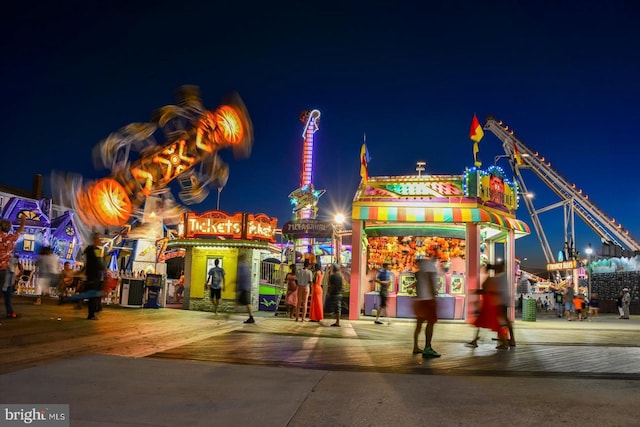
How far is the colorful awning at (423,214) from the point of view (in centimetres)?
1622

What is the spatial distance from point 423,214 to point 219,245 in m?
7.32

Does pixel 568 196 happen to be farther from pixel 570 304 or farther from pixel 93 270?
pixel 93 270

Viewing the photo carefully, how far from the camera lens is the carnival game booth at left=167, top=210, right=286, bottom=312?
1819cm

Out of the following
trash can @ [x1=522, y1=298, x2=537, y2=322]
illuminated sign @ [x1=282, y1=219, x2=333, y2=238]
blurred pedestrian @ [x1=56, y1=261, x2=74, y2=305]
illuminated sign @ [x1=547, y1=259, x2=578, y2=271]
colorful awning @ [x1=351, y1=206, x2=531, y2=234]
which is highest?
colorful awning @ [x1=351, y1=206, x2=531, y2=234]

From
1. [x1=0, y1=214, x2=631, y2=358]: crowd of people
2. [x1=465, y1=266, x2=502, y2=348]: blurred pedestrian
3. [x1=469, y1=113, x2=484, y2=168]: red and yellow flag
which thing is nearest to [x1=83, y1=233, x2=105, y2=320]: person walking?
[x1=0, y1=214, x2=631, y2=358]: crowd of people

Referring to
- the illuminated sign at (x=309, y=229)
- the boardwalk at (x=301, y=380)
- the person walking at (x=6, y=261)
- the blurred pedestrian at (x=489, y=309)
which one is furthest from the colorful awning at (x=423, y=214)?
the person walking at (x=6, y=261)

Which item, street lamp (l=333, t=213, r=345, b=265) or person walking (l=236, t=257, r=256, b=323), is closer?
person walking (l=236, t=257, r=256, b=323)

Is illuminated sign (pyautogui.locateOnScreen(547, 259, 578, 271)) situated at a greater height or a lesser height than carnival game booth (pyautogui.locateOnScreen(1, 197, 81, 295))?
lesser

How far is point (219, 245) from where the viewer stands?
18.2 m

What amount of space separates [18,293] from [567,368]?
1901 cm

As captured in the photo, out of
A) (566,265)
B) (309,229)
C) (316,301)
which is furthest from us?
(566,265)

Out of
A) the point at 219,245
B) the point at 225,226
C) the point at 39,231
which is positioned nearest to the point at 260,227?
the point at 225,226

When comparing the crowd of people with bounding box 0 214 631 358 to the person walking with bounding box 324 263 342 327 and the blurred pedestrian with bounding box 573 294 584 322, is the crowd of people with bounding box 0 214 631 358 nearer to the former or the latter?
the person walking with bounding box 324 263 342 327

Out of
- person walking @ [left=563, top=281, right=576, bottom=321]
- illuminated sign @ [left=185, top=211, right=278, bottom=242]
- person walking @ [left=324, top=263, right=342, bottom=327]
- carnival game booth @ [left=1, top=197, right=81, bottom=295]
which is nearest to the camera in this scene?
person walking @ [left=324, top=263, right=342, bottom=327]
